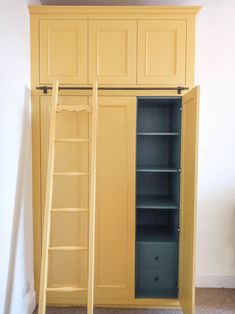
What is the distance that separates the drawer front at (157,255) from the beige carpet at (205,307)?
1.40 feet

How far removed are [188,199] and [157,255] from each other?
2.26 feet

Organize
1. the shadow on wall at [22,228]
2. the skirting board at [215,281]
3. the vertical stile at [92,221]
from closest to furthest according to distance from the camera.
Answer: the vertical stile at [92,221], the shadow on wall at [22,228], the skirting board at [215,281]

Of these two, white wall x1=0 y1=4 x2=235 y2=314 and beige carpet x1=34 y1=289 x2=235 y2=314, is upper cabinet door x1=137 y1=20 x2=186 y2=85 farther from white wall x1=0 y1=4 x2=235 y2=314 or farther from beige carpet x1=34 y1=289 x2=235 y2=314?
beige carpet x1=34 y1=289 x2=235 y2=314

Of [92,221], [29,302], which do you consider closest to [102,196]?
[92,221]

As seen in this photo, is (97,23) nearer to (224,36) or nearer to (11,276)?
(224,36)

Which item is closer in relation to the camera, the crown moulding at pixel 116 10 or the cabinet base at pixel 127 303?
the crown moulding at pixel 116 10

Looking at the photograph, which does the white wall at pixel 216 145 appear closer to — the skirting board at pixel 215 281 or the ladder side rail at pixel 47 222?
the skirting board at pixel 215 281

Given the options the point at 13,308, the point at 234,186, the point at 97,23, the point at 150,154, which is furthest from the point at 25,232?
the point at 234,186

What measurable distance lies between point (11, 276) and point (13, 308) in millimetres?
256

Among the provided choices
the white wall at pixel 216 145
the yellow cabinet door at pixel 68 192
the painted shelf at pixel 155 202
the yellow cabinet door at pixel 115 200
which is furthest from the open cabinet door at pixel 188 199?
the yellow cabinet door at pixel 68 192

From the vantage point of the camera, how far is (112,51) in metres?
2.40

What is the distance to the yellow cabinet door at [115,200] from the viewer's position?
2.41m

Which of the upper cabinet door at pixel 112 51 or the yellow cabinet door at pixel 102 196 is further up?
the upper cabinet door at pixel 112 51

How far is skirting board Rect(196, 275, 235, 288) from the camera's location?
2.88m
